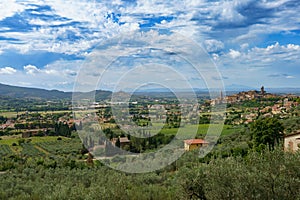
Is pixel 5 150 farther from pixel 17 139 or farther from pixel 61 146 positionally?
pixel 17 139

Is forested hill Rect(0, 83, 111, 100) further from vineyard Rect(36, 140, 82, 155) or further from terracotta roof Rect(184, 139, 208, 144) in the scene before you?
terracotta roof Rect(184, 139, 208, 144)

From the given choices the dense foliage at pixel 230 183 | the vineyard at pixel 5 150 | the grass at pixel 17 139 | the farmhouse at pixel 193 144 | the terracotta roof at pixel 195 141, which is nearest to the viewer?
the dense foliage at pixel 230 183

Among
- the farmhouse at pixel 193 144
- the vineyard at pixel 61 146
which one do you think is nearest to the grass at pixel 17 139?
the vineyard at pixel 61 146

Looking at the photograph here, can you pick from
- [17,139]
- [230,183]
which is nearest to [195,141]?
[230,183]

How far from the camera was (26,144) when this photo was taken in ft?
117

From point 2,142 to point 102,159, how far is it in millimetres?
22263

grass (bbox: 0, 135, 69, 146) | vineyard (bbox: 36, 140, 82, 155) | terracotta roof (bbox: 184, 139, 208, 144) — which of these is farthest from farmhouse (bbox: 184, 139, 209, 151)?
grass (bbox: 0, 135, 69, 146)

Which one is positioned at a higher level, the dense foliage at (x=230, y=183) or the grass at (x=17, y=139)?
the dense foliage at (x=230, y=183)

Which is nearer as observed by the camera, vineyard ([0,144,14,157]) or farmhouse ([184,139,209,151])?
farmhouse ([184,139,209,151])

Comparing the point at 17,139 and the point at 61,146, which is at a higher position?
the point at 61,146

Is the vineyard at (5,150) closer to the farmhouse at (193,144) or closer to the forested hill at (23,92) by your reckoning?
the farmhouse at (193,144)

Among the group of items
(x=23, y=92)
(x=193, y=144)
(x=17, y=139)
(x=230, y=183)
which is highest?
(x=23, y=92)

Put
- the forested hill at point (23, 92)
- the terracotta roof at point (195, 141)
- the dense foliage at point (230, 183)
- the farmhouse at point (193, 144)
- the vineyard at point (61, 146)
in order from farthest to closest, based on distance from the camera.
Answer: the forested hill at point (23, 92), the vineyard at point (61, 146), the farmhouse at point (193, 144), the terracotta roof at point (195, 141), the dense foliage at point (230, 183)

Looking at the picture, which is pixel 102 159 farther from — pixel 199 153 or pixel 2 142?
pixel 2 142
